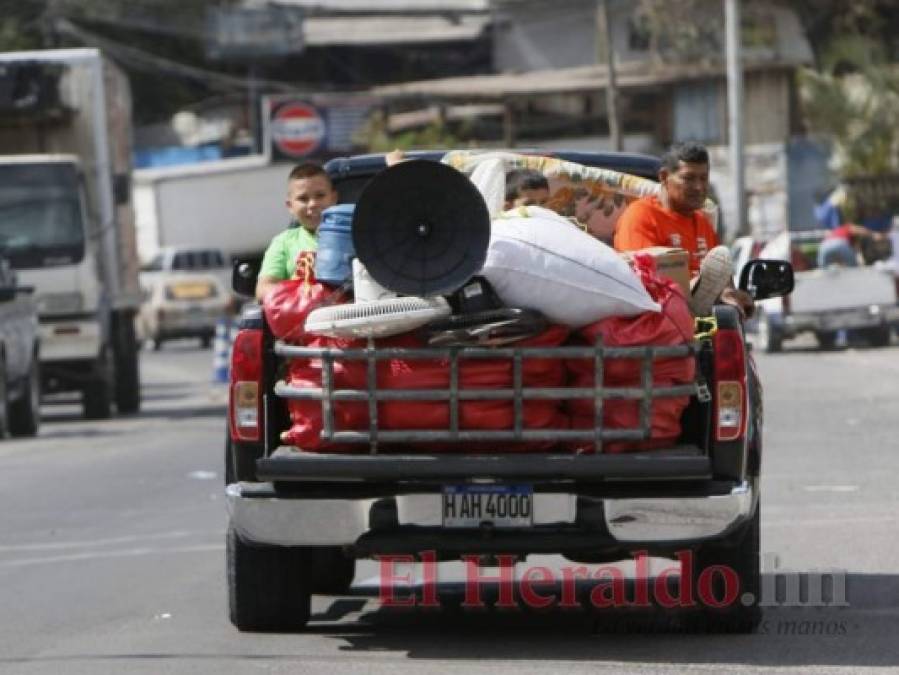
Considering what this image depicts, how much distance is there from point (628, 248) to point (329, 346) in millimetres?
1809

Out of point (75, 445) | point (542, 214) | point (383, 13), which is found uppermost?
point (383, 13)

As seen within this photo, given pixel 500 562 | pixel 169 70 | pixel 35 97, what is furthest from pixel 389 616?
pixel 169 70

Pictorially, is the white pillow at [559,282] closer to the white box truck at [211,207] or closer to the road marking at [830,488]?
the road marking at [830,488]

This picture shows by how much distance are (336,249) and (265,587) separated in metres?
1.39

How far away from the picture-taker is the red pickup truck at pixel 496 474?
27.0 feet

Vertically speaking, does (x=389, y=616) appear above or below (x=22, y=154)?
below

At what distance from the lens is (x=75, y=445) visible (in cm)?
2156

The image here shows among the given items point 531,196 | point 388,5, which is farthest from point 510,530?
point 388,5

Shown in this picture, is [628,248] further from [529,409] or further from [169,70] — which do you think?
[169,70]

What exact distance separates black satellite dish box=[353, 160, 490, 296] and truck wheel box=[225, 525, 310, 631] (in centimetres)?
134

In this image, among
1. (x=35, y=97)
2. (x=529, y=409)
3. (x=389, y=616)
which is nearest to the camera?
(x=529, y=409)

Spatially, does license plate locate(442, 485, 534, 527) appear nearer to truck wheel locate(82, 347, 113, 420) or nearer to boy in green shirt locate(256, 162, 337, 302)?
boy in green shirt locate(256, 162, 337, 302)

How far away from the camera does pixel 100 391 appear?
2583 cm

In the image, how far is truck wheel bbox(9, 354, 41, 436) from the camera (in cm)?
2291
